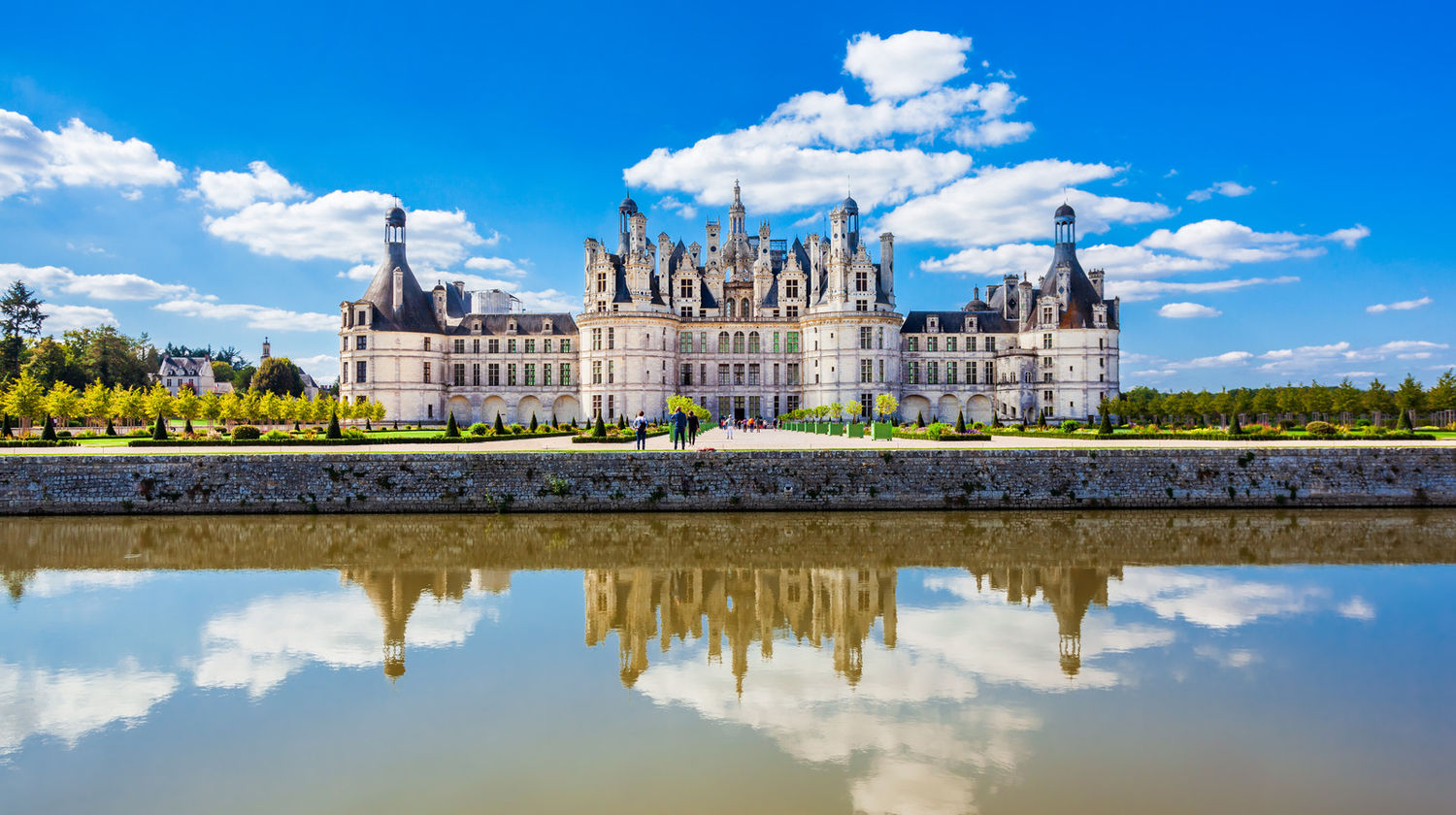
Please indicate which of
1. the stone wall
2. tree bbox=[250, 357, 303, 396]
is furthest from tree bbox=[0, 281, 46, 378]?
the stone wall

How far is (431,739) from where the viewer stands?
9.03 metres

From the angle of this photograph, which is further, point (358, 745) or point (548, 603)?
point (548, 603)

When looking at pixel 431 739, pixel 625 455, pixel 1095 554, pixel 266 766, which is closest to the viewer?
pixel 266 766

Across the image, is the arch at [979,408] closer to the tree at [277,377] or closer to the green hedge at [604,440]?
the green hedge at [604,440]

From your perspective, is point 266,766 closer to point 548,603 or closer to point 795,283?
point 548,603

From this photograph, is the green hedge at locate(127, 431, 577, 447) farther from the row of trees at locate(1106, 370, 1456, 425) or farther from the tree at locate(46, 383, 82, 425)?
the row of trees at locate(1106, 370, 1456, 425)

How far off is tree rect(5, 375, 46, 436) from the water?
27.1 meters

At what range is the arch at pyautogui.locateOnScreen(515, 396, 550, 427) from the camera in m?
61.5

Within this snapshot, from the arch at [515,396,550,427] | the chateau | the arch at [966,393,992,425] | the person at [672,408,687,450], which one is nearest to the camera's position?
the person at [672,408,687,450]

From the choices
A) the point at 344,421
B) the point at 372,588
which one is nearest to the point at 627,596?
the point at 372,588

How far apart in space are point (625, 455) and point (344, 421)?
34.0 m

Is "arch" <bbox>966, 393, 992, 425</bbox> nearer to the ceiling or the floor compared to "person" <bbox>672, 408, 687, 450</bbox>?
nearer to the ceiling

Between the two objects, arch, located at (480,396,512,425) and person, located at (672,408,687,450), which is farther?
arch, located at (480,396,512,425)

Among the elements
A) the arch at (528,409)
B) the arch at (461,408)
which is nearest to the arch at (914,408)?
the arch at (528,409)
